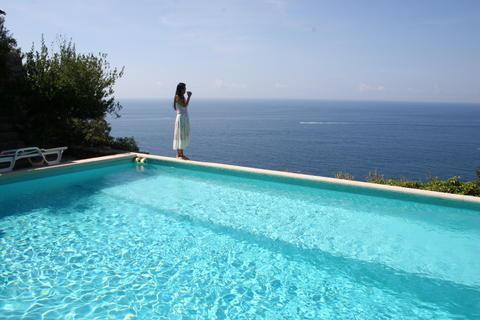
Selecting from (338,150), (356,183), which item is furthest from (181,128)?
(338,150)

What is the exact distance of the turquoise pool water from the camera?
11.9 ft

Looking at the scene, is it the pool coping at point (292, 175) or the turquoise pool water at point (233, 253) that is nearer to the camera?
the turquoise pool water at point (233, 253)

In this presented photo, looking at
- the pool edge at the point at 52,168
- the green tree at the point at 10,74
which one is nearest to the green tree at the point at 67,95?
the green tree at the point at 10,74

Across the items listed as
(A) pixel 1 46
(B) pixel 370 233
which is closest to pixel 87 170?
(A) pixel 1 46

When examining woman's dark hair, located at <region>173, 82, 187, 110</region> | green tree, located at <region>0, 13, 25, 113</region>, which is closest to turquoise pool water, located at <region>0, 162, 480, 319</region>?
woman's dark hair, located at <region>173, 82, 187, 110</region>

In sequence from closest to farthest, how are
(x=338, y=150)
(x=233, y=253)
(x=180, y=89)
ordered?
(x=233, y=253) → (x=180, y=89) → (x=338, y=150)

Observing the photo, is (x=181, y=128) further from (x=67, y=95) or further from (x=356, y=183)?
(x=356, y=183)

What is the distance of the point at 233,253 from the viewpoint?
4.83 m

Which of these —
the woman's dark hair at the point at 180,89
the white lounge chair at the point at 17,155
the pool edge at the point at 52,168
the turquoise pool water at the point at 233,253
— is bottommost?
the turquoise pool water at the point at 233,253

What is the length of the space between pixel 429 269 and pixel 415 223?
1.60 m

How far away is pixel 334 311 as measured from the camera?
140 inches

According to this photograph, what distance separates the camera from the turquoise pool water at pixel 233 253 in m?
3.62

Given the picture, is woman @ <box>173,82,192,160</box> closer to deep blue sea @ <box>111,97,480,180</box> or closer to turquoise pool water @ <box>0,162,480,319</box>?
turquoise pool water @ <box>0,162,480,319</box>

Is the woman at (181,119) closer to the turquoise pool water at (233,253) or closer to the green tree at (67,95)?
the turquoise pool water at (233,253)
